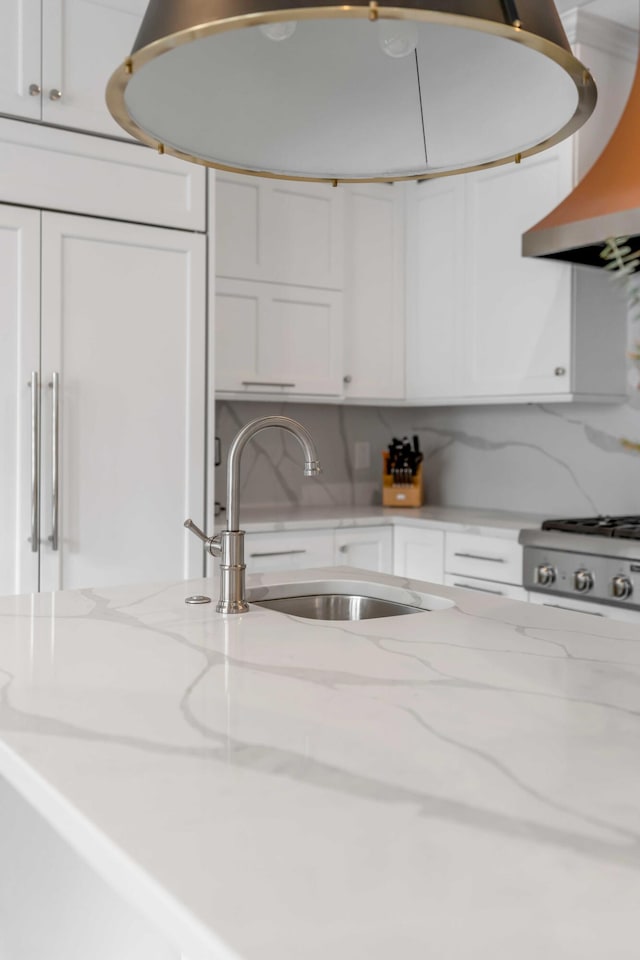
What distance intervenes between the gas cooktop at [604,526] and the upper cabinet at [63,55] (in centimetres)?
192

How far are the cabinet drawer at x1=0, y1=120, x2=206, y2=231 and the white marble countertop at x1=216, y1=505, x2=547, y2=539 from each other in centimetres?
112

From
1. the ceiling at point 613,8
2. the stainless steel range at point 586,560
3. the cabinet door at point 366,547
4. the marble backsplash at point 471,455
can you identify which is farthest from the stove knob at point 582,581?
the ceiling at point 613,8

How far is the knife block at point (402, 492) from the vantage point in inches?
163

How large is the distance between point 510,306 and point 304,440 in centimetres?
210

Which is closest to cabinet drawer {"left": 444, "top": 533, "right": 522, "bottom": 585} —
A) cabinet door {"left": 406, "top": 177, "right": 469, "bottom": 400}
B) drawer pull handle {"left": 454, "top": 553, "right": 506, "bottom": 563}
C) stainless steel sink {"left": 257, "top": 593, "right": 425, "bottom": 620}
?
drawer pull handle {"left": 454, "top": 553, "right": 506, "bottom": 563}

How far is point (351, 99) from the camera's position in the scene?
60.7 inches

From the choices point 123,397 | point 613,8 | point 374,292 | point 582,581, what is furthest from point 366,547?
point 613,8

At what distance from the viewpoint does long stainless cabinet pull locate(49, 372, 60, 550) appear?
9.21ft

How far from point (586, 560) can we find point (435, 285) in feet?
4.98

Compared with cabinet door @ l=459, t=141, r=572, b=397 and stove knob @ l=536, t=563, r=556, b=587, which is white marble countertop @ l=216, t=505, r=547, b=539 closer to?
stove knob @ l=536, t=563, r=556, b=587

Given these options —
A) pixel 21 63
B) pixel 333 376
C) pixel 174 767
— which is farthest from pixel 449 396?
pixel 174 767

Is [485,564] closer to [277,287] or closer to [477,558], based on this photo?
[477,558]

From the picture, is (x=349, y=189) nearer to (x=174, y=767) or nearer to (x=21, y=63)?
(x=21, y=63)

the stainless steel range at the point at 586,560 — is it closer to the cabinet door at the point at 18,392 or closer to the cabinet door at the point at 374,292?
the cabinet door at the point at 374,292
